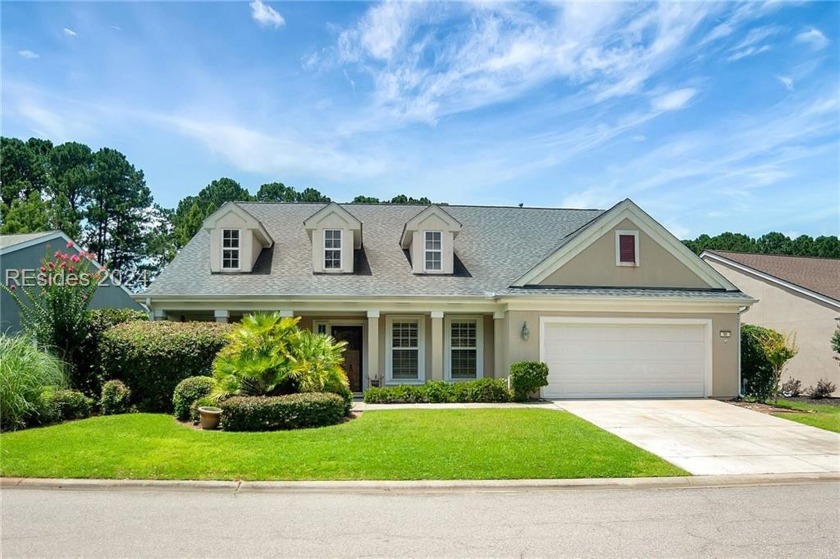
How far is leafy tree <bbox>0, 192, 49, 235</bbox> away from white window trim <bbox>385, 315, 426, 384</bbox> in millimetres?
29353

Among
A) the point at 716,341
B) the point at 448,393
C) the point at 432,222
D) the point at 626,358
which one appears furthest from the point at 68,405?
the point at 716,341

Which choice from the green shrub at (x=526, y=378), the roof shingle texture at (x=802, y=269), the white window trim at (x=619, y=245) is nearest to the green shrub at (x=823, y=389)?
the roof shingle texture at (x=802, y=269)

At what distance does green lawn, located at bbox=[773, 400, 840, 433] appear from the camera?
1224cm

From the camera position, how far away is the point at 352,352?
18062mm

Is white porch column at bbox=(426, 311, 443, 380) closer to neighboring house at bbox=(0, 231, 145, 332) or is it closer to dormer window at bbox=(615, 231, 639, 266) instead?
dormer window at bbox=(615, 231, 639, 266)

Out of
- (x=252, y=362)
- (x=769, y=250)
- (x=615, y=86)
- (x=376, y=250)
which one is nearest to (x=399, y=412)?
(x=252, y=362)

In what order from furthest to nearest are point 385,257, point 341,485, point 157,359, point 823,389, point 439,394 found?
point 823,389 < point 385,257 < point 439,394 < point 157,359 < point 341,485

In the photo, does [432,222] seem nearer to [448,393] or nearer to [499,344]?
[499,344]

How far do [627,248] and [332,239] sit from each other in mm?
9550

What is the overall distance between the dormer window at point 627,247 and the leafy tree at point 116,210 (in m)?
39.6

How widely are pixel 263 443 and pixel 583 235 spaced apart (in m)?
11.4

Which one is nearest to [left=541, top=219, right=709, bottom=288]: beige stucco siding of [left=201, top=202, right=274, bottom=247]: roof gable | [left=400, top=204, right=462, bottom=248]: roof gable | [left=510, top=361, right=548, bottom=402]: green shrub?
[left=510, top=361, right=548, bottom=402]: green shrub

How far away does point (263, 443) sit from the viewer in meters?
9.28

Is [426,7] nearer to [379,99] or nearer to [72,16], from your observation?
[379,99]
